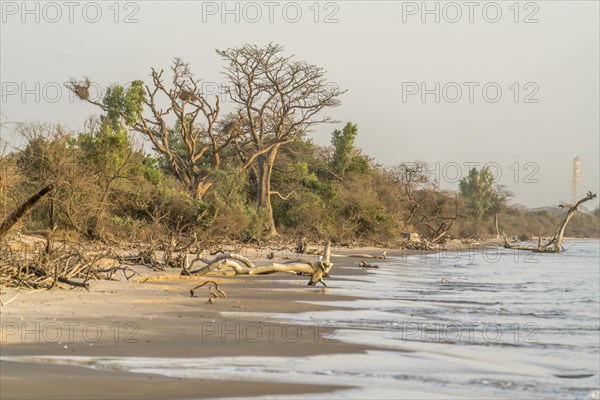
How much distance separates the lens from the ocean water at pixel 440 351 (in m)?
7.50

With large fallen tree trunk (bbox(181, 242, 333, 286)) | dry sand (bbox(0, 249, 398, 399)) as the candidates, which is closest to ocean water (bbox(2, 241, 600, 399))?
dry sand (bbox(0, 249, 398, 399))

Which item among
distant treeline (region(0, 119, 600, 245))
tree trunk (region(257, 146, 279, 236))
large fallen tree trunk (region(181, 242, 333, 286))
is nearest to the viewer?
large fallen tree trunk (region(181, 242, 333, 286))

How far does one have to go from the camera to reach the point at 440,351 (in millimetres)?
9836

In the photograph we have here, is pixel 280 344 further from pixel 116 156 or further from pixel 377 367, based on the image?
pixel 116 156

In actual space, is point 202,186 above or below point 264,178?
below

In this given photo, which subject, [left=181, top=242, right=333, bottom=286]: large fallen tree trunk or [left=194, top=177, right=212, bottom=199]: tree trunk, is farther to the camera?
[left=194, top=177, right=212, bottom=199]: tree trunk

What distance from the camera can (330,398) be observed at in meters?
6.65

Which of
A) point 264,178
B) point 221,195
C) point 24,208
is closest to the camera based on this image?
point 24,208

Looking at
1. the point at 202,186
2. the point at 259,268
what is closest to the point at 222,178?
the point at 202,186

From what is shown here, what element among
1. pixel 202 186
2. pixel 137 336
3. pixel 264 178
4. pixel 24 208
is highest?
pixel 264 178

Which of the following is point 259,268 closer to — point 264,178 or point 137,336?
point 137,336

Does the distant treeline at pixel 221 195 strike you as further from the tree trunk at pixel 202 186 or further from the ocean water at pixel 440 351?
the ocean water at pixel 440 351

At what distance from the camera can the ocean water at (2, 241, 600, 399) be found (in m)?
7.50

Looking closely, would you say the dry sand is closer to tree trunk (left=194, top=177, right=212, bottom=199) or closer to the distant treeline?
the distant treeline
